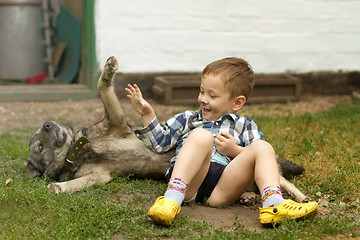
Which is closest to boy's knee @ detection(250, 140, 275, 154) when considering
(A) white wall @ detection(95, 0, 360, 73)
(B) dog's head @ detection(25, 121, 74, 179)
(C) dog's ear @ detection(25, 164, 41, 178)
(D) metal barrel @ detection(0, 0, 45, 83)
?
(B) dog's head @ detection(25, 121, 74, 179)

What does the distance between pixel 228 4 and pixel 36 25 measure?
355 centimetres

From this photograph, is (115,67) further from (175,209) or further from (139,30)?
(139,30)

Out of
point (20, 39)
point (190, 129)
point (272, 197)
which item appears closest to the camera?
point (272, 197)

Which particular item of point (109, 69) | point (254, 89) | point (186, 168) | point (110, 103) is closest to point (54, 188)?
point (110, 103)

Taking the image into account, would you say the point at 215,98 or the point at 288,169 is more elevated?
the point at 215,98

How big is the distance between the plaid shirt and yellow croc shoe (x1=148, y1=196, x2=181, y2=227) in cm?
64

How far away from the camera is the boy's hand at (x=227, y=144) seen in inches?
129

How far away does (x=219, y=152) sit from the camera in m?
3.40

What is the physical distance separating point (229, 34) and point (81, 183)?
477cm

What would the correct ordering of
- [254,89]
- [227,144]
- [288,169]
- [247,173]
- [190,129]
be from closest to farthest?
1. [247,173]
2. [227,144]
3. [190,129]
4. [288,169]
5. [254,89]

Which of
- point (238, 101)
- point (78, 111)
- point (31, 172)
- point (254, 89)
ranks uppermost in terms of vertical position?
point (238, 101)

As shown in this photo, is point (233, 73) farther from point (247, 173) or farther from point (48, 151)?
point (48, 151)

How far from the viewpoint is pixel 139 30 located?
7363mm

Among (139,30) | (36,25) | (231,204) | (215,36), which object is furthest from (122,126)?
(36,25)
